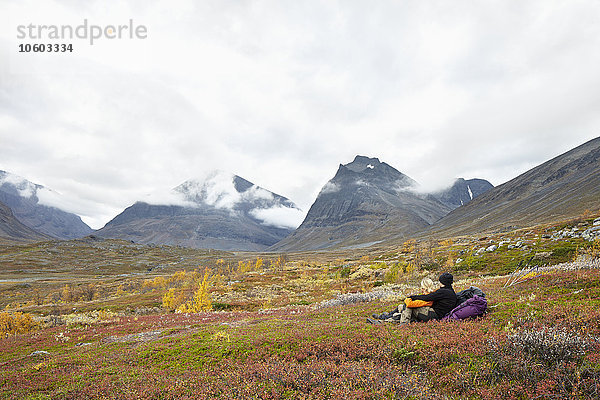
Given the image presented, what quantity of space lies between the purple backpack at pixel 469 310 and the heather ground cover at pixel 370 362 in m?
0.48

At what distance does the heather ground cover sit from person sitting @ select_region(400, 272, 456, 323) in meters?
1.00

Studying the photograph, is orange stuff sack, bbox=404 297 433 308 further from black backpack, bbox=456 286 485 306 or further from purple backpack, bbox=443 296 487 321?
black backpack, bbox=456 286 485 306

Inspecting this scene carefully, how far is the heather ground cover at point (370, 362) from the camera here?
6.59 metres

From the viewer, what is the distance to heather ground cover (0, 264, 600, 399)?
6590 millimetres

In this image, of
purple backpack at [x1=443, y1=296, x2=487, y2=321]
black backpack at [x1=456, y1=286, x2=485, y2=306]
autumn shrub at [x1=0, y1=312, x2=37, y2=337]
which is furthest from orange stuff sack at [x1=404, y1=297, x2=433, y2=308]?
autumn shrub at [x1=0, y1=312, x2=37, y2=337]

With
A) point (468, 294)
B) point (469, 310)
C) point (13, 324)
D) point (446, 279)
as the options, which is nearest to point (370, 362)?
point (469, 310)

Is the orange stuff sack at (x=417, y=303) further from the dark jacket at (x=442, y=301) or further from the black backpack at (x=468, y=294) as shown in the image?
the black backpack at (x=468, y=294)

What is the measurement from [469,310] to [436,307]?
1.42 metres

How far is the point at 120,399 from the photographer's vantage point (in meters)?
8.42

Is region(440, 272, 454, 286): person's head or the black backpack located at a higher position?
region(440, 272, 454, 286): person's head

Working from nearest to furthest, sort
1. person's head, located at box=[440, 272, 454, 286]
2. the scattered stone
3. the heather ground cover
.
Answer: the heather ground cover < person's head, located at box=[440, 272, 454, 286] < the scattered stone

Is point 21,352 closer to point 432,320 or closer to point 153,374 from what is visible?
point 153,374

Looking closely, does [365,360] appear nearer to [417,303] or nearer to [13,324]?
[417,303]

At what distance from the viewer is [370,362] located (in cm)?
848
